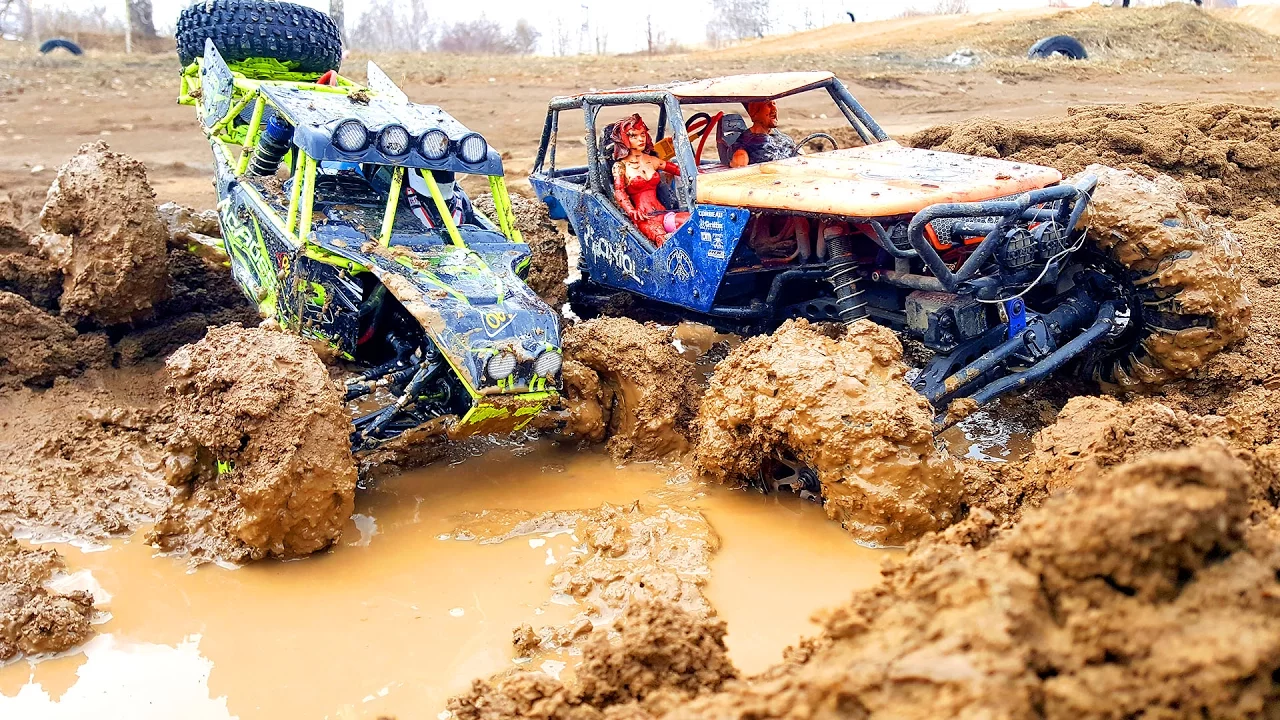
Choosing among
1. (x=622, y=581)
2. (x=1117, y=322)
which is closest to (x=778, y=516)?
(x=622, y=581)

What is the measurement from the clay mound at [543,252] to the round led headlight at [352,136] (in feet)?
7.26

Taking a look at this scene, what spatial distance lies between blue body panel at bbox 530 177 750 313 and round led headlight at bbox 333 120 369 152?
69.2 inches

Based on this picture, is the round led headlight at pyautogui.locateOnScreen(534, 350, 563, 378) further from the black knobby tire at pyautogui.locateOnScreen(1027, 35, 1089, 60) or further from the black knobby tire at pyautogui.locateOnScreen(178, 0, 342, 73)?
the black knobby tire at pyautogui.locateOnScreen(1027, 35, 1089, 60)

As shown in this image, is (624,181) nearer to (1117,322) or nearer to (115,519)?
(1117,322)

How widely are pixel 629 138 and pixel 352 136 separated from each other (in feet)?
6.31

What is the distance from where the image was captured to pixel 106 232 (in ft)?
19.4

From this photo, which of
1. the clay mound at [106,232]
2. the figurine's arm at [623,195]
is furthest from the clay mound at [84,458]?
the figurine's arm at [623,195]

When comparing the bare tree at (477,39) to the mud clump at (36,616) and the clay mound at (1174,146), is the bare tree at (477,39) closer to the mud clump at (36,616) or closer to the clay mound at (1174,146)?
the clay mound at (1174,146)

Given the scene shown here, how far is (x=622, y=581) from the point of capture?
3.81 meters

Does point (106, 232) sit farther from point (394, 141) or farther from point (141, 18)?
point (141, 18)

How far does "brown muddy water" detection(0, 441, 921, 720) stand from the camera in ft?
10.8

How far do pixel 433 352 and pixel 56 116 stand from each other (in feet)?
40.3

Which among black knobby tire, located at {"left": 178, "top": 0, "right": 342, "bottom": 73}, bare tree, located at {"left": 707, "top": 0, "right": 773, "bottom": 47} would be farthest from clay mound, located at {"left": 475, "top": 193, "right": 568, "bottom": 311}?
bare tree, located at {"left": 707, "top": 0, "right": 773, "bottom": 47}

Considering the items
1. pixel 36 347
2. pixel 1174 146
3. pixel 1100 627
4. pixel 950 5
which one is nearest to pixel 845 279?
pixel 1100 627
